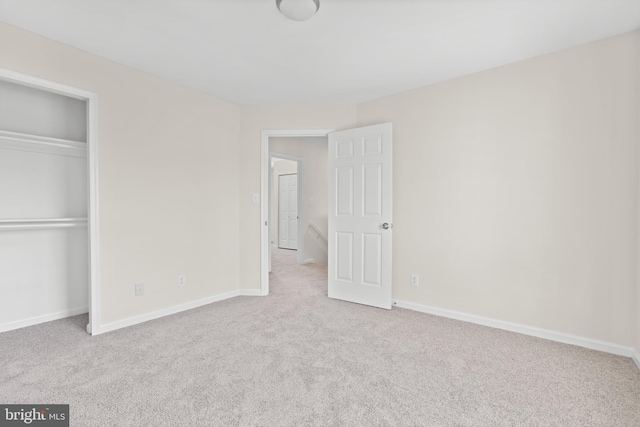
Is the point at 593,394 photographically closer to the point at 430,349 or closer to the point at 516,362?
the point at 516,362

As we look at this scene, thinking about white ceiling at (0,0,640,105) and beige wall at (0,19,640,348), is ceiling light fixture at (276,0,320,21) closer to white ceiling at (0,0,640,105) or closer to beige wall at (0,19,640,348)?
white ceiling at (0,0,640,105)

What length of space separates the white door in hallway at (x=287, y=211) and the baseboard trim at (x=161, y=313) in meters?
4.20

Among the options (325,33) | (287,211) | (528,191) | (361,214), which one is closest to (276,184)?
(287,211)

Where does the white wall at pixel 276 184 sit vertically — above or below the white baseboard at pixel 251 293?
above

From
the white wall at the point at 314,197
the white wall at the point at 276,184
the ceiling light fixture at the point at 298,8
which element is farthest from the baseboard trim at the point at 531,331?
the white wall at the point at 276,184

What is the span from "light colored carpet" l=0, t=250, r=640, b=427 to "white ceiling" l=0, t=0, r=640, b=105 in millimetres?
2334

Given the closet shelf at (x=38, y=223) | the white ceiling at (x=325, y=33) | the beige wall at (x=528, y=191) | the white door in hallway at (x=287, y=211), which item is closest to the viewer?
the white ceiling at (x=325, y=33)

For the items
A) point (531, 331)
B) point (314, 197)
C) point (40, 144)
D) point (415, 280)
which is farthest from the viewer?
point (314, 197)

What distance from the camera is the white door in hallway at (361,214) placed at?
135 inches

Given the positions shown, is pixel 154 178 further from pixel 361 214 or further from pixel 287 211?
pixel 287 211

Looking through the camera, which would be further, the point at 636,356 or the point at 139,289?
the point at 139,289

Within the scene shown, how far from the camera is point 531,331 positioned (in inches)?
105
